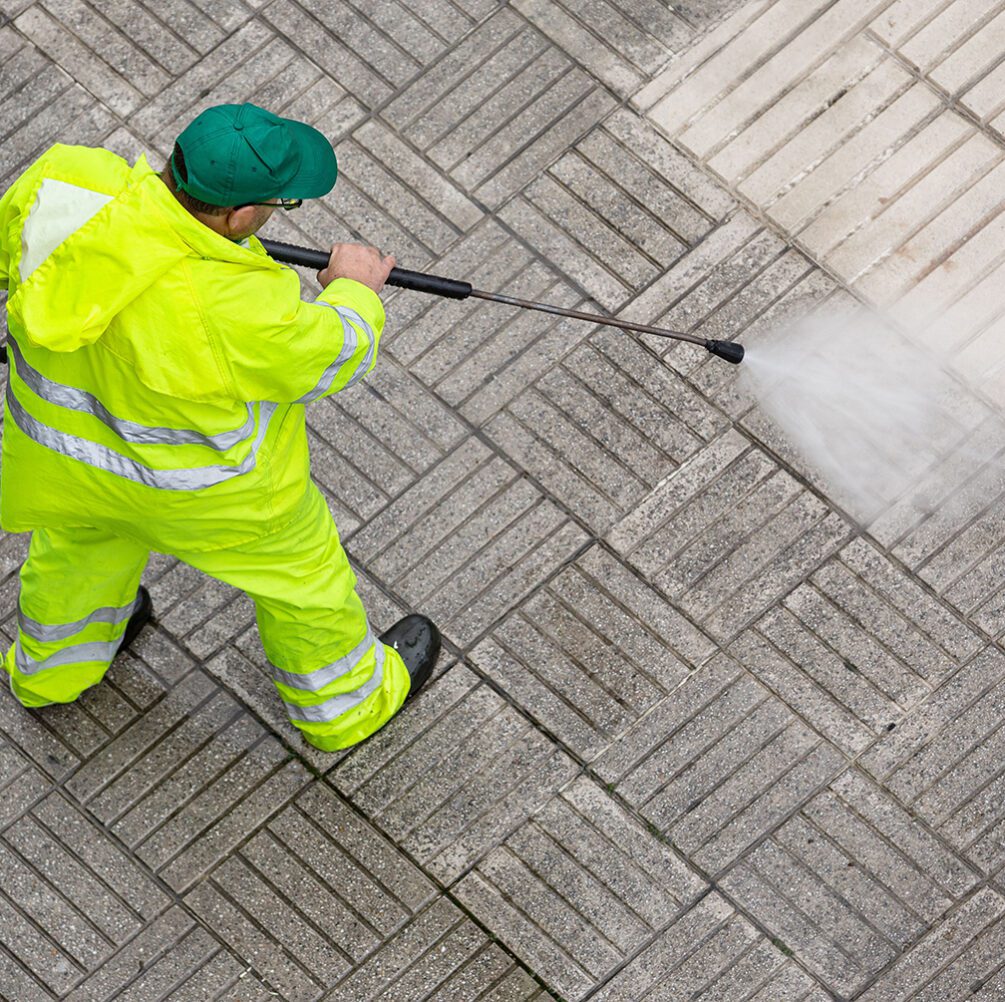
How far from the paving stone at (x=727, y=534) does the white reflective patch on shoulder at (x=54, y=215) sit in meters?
2.01

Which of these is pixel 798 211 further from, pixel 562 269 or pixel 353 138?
pixel 353 138

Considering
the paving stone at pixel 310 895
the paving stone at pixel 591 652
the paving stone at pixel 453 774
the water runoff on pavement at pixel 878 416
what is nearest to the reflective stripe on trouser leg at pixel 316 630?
the paving stone at pixel 453 774

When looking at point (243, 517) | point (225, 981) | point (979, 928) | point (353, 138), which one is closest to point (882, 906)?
point (979, 928)

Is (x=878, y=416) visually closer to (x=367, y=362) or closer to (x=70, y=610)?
(x=367, y=362)

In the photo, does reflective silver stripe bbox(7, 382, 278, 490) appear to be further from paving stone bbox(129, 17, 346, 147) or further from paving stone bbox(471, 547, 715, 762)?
paving stone bbox(129, 17, 346, 147)

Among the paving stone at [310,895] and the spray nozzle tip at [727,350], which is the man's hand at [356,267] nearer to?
the spray nozzle tip at [727,350]

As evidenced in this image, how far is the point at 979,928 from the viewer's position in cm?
399

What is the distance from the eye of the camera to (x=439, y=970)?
3988mm

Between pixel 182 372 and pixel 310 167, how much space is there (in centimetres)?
50

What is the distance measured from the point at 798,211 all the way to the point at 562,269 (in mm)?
780

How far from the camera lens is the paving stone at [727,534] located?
4199 millimetres

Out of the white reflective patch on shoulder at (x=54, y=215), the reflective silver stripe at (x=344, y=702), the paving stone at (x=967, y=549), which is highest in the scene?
the white reflective patch on shoulder at (x=54, y=215)

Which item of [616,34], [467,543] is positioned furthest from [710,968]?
[616,34]

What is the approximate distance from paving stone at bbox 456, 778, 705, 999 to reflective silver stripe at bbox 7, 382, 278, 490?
1581mm
